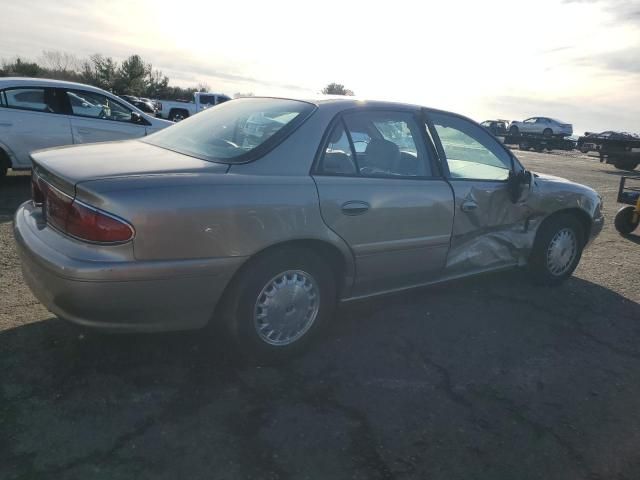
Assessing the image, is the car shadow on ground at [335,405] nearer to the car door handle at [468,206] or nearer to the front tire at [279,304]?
the front tire at [279,304]

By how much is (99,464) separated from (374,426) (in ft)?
4.06

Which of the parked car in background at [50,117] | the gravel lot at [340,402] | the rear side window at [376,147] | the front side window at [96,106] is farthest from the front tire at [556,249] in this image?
the front side window at [96,106]

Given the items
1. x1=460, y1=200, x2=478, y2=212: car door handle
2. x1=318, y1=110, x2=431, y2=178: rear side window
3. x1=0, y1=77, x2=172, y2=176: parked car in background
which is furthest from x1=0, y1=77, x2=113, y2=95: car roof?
x1=460, y1=200, x2=478, y2=212: car door handle

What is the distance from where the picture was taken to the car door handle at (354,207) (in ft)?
9.78

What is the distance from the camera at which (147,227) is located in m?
2.34

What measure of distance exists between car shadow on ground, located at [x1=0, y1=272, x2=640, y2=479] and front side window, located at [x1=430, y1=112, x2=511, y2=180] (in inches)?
45.0

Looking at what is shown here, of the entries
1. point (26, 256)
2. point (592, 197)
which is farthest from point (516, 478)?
point (592, 197)

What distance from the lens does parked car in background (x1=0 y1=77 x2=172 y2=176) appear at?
277 inches

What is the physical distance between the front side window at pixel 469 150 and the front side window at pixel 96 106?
5858mm

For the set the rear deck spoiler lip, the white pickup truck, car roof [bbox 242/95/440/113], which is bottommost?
the rear deck spoiler lip

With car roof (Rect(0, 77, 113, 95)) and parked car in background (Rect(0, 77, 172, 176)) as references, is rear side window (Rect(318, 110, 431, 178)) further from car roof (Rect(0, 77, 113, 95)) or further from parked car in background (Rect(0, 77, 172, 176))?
car roof (Rect(0, 77, 113, 95))

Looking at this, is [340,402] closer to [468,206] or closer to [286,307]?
[286,307]

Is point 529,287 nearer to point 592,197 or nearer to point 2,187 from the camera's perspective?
point 592,197

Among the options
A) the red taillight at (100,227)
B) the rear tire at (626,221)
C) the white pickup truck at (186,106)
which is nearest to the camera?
the red taillight at (100,227)
